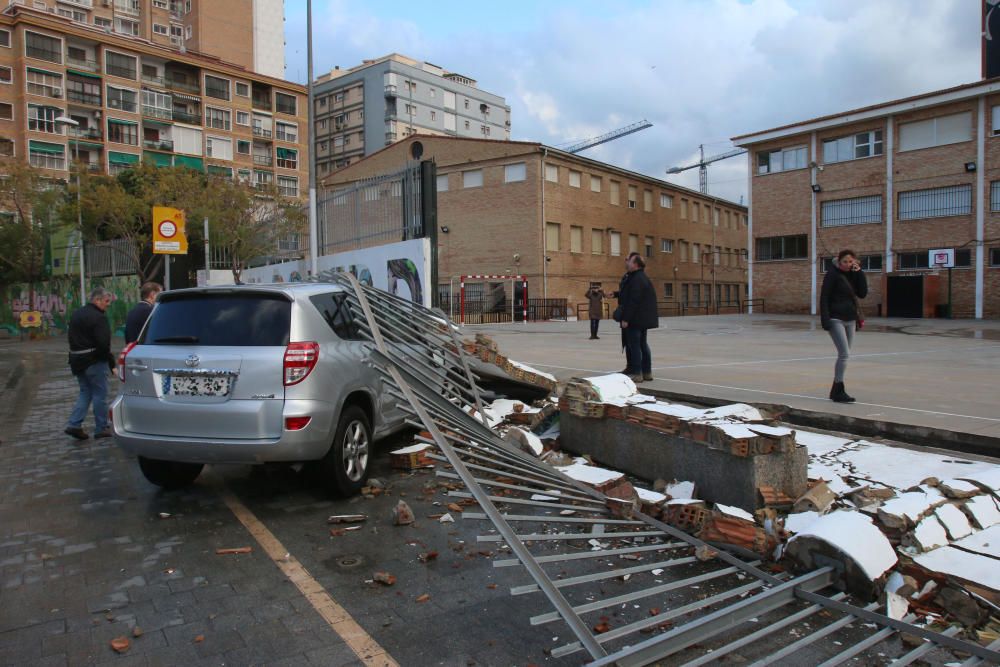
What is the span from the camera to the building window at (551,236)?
132ft

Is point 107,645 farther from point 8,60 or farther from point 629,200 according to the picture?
point 8,60

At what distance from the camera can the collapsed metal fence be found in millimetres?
3020

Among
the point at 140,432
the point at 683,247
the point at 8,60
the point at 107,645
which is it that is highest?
the point at 8,60

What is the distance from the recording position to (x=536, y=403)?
28.2 feet

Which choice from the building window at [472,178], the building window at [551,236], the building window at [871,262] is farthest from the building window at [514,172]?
the building window at [871,262]

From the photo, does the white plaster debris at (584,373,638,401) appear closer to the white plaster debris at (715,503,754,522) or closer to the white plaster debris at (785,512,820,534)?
the white plaster debris at (715,503,754,522)

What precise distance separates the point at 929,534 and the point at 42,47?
68.7 metres

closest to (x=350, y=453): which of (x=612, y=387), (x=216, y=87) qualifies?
(x=612, y=387)

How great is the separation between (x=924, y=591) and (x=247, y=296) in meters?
4.67

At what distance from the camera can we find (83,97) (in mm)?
57719

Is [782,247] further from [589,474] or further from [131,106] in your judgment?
[131,106]

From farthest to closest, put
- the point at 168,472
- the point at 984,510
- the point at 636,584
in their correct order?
the point at 168,472
the point at 984,510
the point at 636,584

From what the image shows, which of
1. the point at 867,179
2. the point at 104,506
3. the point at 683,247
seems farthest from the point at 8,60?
the point at 104,506

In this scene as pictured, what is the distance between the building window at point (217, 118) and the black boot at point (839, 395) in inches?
2650
